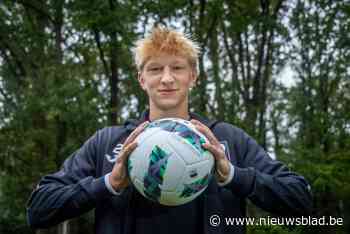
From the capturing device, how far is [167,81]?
3164mm

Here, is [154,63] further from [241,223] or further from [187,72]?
[241,223]

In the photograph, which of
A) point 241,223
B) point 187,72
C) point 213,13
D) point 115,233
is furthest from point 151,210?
point 213,13

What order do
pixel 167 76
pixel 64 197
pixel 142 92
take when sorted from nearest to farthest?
pixel 64 197 < pixel 167 76 < pixel 142 92

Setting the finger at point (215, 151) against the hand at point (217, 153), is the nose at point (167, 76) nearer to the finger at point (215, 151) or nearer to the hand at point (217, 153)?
the hand at point (217, 153)

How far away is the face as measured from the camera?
3203 millimetres

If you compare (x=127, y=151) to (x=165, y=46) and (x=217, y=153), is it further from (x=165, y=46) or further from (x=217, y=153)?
(x=165, y=46)

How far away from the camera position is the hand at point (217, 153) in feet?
9.60

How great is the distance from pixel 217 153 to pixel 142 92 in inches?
440

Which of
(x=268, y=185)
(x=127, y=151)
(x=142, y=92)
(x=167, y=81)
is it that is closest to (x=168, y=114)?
(x=167, y=81)

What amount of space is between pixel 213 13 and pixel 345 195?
592cm

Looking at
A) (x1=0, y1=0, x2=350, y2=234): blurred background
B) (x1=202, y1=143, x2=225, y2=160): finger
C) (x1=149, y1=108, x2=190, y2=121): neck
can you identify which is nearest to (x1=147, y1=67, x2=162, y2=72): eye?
(x1=149, y1=108, x2=190, y2=121): neck

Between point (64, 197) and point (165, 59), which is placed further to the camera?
point (165, 59)

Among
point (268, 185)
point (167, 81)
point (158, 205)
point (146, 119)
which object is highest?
point (167, 81)

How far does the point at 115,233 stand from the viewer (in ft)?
10.4
